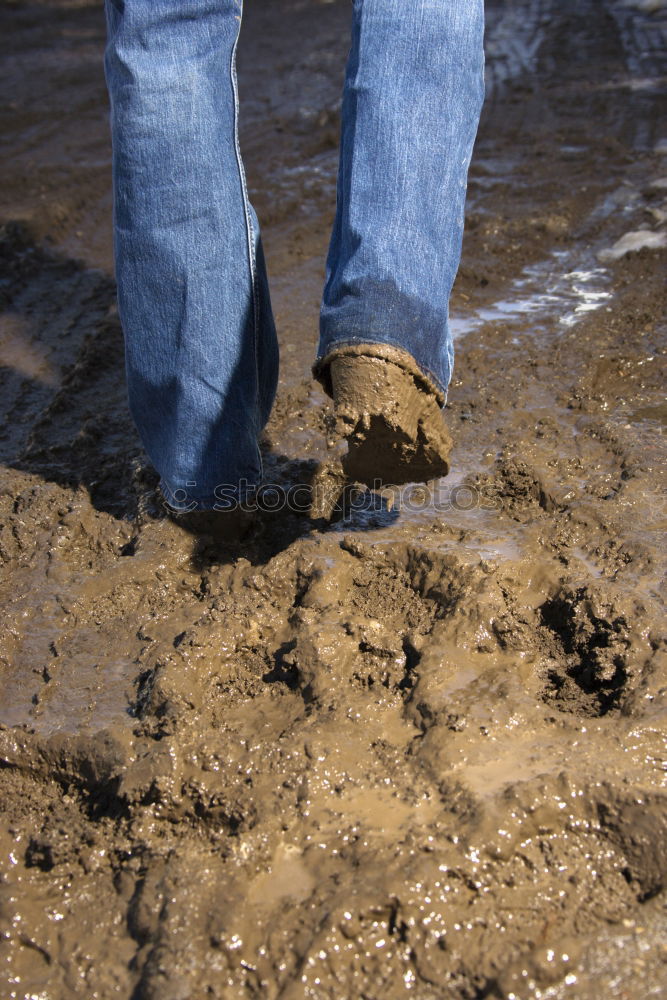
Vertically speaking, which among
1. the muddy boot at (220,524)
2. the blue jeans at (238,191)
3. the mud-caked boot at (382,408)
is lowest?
the muddy boot at (220,524)

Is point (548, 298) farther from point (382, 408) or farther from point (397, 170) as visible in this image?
point (382, 408)

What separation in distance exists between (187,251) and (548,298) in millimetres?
1961

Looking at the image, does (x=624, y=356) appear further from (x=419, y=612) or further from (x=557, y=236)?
(x=419, y=612)

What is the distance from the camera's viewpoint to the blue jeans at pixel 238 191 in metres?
1.82

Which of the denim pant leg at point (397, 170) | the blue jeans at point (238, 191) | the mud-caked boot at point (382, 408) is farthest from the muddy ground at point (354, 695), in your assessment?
the denim pant leg at point (397, 170)

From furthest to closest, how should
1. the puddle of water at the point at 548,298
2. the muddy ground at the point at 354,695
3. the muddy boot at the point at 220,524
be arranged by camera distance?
the puddle of water at the point at 548,298
the muddy boot at the point at 220,524
the muddy ground at the point at 354,695

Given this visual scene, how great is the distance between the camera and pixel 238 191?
2.01 m

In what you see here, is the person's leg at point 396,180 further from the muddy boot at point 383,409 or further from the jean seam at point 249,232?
the jean seam at point 249,232

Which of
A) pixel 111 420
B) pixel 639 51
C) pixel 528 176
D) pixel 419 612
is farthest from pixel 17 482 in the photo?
pixel 639 51

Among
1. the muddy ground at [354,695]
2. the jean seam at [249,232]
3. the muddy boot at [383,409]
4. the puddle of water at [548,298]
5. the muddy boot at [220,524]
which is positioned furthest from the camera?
the puddle of water at [548,298]

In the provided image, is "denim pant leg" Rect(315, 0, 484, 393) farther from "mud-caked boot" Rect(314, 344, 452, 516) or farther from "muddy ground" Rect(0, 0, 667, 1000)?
"muddy ground" Rect(0, 0, 667, 1000)

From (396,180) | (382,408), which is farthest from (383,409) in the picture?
(396,180)

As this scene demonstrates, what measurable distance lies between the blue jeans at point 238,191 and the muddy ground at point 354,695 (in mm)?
464

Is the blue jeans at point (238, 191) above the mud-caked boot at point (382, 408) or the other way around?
above
